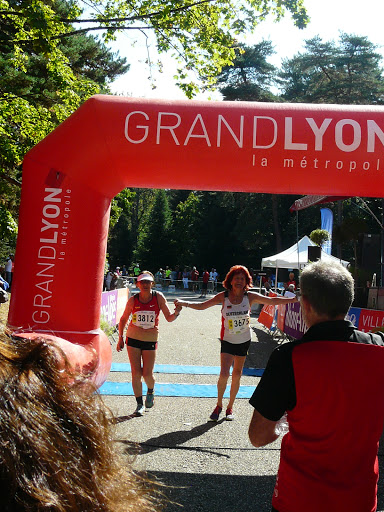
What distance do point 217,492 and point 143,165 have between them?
125 inches

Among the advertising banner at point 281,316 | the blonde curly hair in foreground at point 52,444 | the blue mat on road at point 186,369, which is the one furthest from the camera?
the advertising banner at point 281,316

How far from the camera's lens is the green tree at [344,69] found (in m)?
34.6

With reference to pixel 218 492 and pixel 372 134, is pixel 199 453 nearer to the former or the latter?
pixel 218 492

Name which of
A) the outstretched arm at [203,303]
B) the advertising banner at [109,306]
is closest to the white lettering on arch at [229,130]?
the outstretched arm at [203,303]

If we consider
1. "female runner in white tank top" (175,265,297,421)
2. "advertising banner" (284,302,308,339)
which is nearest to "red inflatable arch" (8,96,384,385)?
"female runner in white tank top" (175,265,297,421)

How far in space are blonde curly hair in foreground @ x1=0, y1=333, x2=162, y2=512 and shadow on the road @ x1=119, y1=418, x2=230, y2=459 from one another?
177 inches

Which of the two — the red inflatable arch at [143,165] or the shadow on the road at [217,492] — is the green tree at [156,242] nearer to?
the red inflatable arch at [143,165]

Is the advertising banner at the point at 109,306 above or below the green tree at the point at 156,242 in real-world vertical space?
below

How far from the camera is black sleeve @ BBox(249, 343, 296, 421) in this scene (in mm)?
2354

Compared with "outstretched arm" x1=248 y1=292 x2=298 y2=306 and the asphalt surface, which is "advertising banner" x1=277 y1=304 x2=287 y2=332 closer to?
the asphalt surface

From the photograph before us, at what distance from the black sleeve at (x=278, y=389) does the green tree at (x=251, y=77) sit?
4078 cm

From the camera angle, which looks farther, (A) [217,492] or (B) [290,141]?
(B) [290,141]

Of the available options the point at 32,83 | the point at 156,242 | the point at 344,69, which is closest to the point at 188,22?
the point at 32,83

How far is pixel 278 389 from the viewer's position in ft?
7.74
